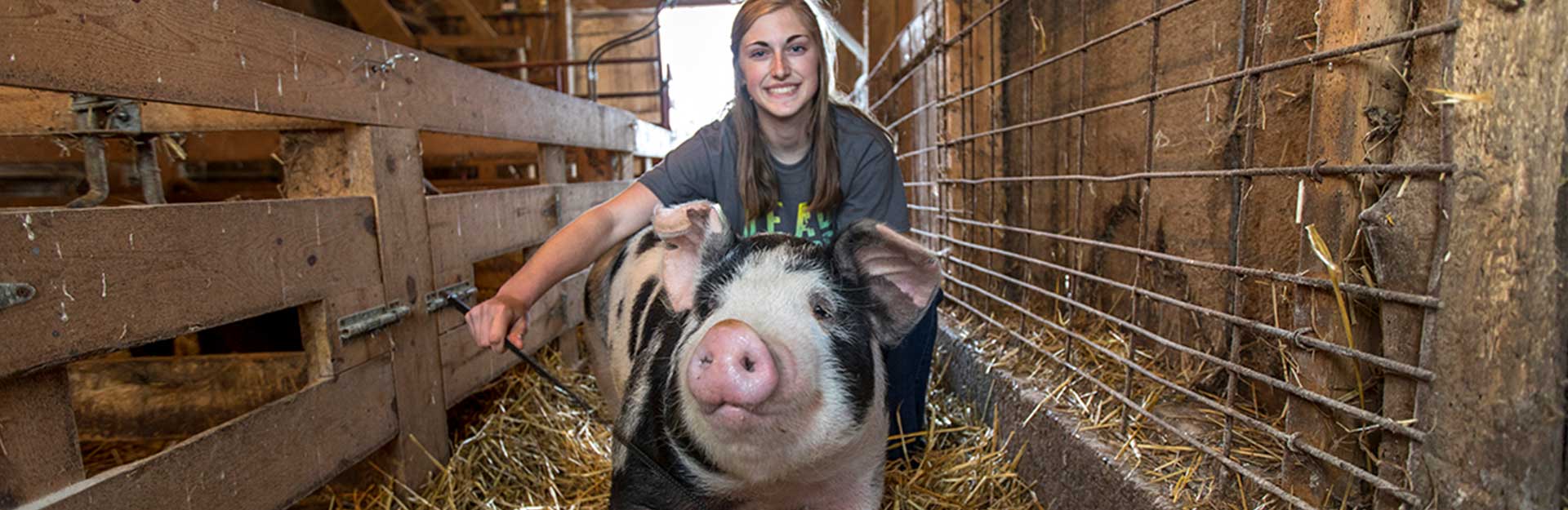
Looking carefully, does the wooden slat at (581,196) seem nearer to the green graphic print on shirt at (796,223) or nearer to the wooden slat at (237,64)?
the wooden slat at (237,64)

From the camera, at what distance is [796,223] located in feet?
9.95

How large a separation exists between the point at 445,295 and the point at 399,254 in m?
0.32

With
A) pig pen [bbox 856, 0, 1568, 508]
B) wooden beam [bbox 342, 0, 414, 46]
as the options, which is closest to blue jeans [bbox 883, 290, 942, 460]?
pig pen [bbox 856, 0, 1568, 508]

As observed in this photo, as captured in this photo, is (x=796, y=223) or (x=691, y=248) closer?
(x=691, y=248)

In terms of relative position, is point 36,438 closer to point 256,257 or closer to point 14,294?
point 14,294

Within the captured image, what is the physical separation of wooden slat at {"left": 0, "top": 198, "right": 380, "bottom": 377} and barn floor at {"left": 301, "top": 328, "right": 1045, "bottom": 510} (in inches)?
35.2

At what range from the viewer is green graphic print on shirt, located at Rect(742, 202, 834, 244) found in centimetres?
299

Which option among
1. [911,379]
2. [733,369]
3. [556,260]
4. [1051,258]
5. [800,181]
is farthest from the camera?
[1051,258]

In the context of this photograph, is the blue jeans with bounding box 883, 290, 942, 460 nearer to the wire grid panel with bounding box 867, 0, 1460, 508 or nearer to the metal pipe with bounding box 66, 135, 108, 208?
the wire grid panel with bounding box 867, 0, 1460, 508

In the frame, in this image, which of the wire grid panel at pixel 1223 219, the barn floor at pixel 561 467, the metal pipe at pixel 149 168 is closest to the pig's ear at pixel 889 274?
the wire grid panel at pixel 1223 219

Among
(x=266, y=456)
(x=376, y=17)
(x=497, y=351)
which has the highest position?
(x=376, y=17)

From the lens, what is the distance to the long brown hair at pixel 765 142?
2826 millimetres

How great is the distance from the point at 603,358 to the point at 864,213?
1.23 metres

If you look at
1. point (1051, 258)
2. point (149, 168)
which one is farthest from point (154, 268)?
point (1051, 258)
